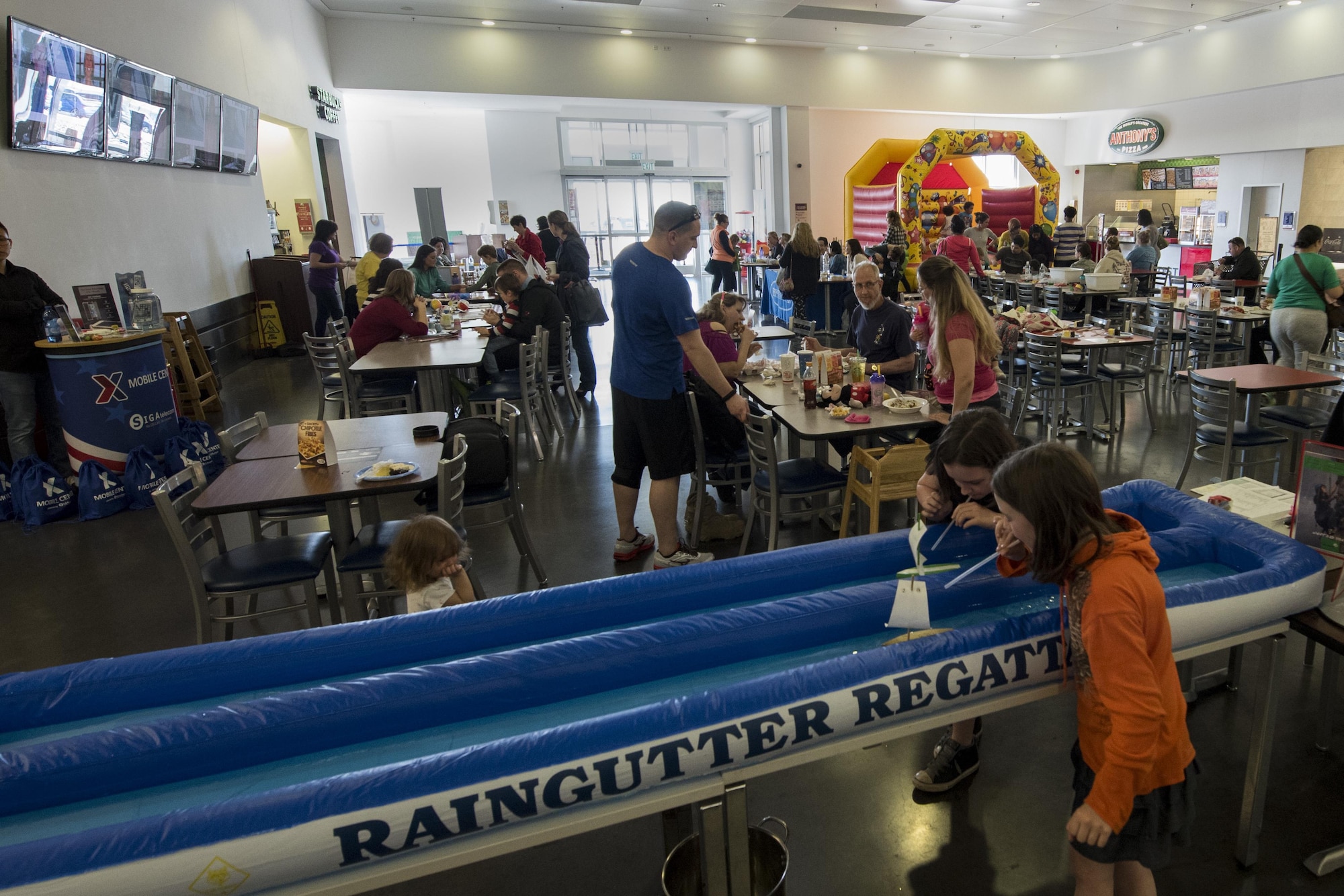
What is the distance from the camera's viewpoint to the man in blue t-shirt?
3.56m

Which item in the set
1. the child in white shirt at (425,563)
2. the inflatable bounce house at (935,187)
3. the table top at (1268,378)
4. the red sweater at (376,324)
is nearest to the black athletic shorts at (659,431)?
the child in white shirt at (425,563)

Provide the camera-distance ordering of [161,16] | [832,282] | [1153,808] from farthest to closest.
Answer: [832,282] → [161,16] → [1153,808]

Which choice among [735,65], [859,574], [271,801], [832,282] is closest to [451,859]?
[271,801]

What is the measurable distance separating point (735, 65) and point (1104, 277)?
29.0ft

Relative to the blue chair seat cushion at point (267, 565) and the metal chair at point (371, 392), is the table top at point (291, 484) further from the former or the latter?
the metal chair at point (371, 392)

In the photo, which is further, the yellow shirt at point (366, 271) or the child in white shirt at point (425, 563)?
the yellow shirt at point (366, 271)

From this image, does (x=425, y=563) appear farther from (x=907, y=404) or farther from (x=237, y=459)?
(x=907, y=404)

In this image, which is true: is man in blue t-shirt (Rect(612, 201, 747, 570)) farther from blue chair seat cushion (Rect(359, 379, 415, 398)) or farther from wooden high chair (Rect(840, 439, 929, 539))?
blue chair seat cushion (Rect(359, 379, 415, 398))

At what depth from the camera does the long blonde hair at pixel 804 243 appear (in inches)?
384

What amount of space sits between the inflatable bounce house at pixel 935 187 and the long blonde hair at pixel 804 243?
14.0 ft

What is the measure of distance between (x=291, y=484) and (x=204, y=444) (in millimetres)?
3114

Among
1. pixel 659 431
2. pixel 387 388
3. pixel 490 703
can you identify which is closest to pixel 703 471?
pixel 659 431

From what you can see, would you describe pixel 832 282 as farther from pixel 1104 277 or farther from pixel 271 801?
pixel 271 801

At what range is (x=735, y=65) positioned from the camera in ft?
48.3
